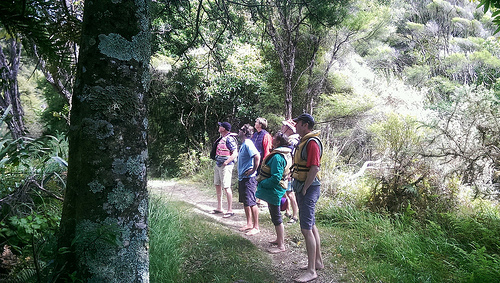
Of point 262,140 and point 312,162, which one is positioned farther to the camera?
point 262,140

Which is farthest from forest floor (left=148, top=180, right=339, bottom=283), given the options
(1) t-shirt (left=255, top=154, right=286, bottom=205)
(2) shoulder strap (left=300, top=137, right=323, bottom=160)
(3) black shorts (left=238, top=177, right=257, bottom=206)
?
(2) shoulder strap (left=300, top=137, right=323, bottom=160)

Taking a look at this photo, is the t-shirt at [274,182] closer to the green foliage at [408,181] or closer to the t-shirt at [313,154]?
the t-shirt at [313,154]

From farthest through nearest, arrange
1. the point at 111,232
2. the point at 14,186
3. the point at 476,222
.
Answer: the point at 476,222
the point at 14,186
the point at 111,232

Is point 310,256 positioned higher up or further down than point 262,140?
further down

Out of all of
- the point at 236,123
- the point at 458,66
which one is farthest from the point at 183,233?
the point at 458,66

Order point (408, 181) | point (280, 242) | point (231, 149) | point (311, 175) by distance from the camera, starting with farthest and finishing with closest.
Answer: point (231, 149), point (408, 181), point (280, 242), point (311, 175)

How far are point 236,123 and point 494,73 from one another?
1500 centimetres

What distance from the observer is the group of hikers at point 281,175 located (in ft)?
12.5

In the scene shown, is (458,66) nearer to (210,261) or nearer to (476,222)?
(476,222)

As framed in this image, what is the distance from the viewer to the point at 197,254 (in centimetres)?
418

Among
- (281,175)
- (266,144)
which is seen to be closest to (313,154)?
(281,175)

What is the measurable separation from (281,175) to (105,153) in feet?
10.7

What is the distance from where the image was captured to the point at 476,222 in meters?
4.42

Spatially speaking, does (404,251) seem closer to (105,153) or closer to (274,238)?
(274,238)
